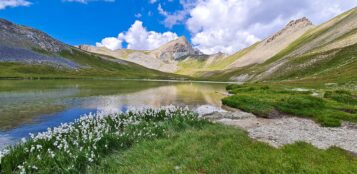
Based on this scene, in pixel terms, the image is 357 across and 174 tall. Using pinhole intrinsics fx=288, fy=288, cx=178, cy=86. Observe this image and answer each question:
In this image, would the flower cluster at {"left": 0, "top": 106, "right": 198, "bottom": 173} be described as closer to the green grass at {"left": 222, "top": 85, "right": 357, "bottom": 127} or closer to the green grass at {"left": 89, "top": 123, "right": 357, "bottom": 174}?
the green grass at {"left": 89, "top": 123, "right": 357, "bottom": 174}

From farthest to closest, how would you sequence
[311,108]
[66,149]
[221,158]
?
[311,108] < [66,149] < [221,158]

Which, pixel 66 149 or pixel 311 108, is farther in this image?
pixel 311 108

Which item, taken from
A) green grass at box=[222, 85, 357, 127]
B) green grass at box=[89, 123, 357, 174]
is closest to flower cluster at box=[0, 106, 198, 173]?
green grass at box=[89, 123, 357, 174]

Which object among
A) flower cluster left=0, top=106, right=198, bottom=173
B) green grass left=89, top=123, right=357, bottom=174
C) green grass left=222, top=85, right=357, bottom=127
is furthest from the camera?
green grass left=222, top=85, right=357, bottom=127

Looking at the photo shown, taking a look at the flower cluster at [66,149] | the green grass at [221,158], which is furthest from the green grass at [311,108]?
the flower cluster at [66,149]

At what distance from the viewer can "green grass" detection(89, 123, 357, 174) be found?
1028 centimetres

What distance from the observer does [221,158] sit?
1127cm

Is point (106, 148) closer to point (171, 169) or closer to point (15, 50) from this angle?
point (171, 169)

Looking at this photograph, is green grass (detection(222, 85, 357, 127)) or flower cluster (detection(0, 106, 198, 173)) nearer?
flower cluster (detection(0, 106, 198, 173))

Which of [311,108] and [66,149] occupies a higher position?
[311,108]

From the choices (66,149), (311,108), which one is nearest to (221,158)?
(66,149)

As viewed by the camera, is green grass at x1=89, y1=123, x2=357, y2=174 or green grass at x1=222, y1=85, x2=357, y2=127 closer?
green grass at x1=89, y1=123, x2=357, y2=174

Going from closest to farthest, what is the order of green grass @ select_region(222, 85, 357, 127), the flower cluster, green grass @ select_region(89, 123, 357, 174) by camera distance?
green grass @ select_region(89, 123, 357, 174) < the flower cluster < green grass @ select_region(222, 85, 357, 127)

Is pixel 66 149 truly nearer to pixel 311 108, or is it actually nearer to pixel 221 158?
pixel 221 158
